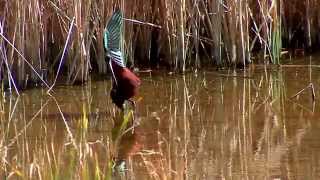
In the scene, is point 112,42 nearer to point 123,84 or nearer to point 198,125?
point 123,84

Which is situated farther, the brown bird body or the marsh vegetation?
the brown bird body

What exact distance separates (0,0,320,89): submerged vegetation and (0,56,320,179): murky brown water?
0.21 metres

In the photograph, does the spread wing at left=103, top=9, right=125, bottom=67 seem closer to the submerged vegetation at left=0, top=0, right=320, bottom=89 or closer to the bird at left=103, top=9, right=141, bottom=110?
the bird at left=103, top=9, right=141, bottom=110

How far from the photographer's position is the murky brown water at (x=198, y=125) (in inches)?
137

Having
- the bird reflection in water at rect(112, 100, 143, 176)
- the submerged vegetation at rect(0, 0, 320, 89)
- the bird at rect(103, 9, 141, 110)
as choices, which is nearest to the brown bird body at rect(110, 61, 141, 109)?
the bird at rect(103, 9, 141, 110)

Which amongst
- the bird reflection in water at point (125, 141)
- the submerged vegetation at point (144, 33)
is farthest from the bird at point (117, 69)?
the submerged vegetation at point (144, 33)

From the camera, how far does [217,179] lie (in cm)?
325

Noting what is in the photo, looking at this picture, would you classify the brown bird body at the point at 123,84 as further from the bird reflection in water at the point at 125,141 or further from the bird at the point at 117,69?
the bird reflection in water at the point at 125,141

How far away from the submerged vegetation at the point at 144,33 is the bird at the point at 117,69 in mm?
897

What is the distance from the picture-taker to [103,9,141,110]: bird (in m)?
4.45

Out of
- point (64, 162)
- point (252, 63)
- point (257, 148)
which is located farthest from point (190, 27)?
point (64, 162)

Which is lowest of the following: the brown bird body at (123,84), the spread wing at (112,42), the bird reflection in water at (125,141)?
the bird reflection in water at (125,141)

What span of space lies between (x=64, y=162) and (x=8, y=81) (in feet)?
6.98

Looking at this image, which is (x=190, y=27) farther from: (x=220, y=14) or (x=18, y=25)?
(x=18, y=25)
